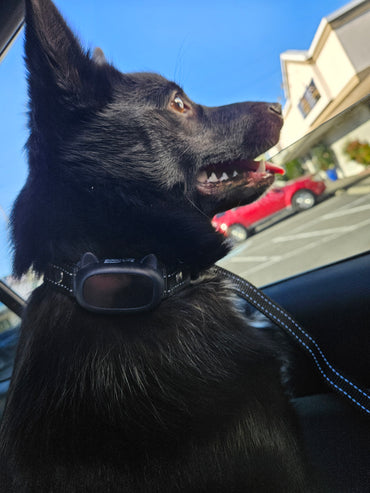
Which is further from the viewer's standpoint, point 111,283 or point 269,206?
point 269,206

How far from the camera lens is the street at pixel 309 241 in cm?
175

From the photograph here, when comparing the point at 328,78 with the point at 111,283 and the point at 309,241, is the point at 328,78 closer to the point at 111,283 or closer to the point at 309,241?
the point at 309,241

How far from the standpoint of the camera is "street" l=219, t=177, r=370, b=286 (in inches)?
68.7

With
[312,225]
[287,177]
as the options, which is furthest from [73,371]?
[312,225]

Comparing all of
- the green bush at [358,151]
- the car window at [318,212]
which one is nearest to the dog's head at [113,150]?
the car window at [318,212]

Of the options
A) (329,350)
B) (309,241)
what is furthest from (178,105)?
(329,350)

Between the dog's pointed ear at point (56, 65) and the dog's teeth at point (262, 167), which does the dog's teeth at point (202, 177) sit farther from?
the dog's pointed ear at point (56, 65)

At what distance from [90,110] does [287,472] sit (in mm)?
1455

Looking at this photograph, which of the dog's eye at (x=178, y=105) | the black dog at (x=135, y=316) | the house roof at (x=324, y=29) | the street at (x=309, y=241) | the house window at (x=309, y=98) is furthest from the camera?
the street at (x=309, y=241)

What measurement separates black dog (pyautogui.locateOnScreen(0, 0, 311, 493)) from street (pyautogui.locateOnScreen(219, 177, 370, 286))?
1.13 ft

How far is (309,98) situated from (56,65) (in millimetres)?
944

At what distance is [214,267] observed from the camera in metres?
1.57

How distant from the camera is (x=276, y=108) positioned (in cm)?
140

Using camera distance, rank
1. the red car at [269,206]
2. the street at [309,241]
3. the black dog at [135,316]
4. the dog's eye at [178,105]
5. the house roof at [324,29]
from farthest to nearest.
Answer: the street at [309,241]
the red car at [269,206]
the dog's eye at [178,105]
the house roof at [324,29]
the black dog at [135,316]
